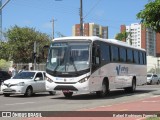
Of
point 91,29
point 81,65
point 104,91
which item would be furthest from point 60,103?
point 91,29

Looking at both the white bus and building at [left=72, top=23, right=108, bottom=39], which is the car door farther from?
building at [left=72, top=23, right=108, bottom=39]

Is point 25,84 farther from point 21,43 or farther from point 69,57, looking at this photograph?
point 21,43

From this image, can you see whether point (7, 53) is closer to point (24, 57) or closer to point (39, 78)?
point (24, 57)

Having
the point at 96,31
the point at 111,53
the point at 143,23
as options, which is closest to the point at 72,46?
the point at 111,53

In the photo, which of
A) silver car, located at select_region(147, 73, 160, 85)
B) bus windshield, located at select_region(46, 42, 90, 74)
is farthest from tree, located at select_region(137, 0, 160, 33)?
silver car, located at select_region(147, 73, 160, 85)

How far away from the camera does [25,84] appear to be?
83.5 ft

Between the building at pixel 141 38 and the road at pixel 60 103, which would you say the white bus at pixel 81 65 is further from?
the building at pixel 141 38

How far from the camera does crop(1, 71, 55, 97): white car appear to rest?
25.2 meters

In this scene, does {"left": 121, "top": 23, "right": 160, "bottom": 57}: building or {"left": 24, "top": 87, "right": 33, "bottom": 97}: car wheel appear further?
{"left": 121, "top": 23, "right": 160, "bottom": 57}: building

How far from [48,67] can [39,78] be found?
360 centimetres

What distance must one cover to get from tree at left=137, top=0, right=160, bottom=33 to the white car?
9.18m

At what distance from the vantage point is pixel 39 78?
26969 mm

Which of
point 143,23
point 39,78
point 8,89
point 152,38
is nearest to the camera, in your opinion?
point 143,23

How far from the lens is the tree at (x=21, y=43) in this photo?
218ft
